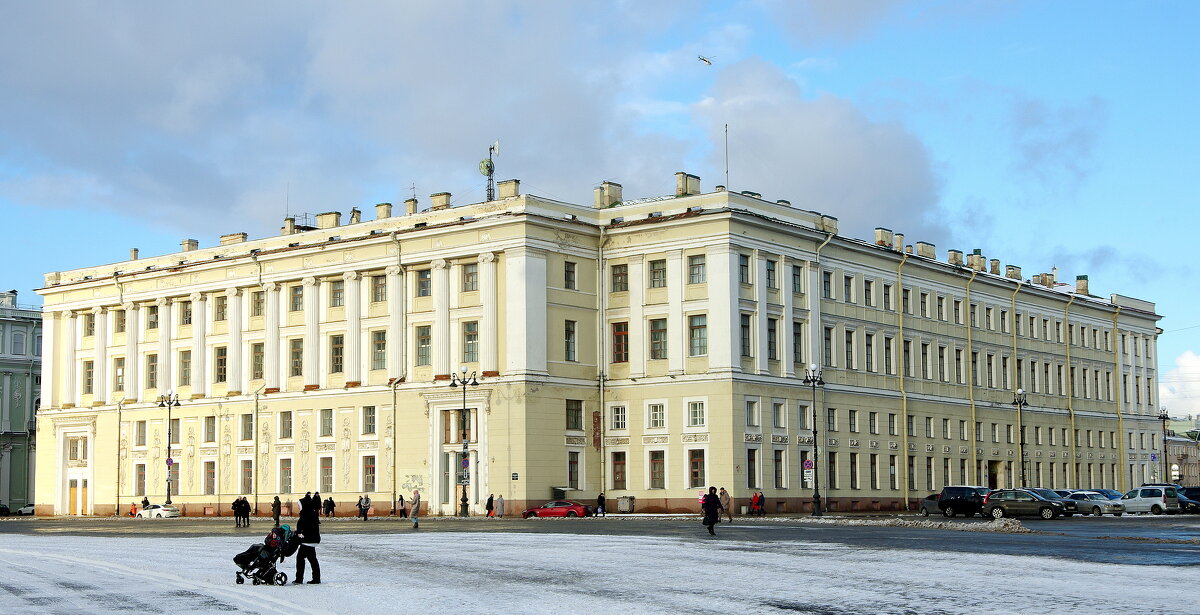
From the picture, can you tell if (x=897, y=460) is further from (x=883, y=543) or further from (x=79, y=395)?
(x=79, y=395)

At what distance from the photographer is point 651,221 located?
77062mm

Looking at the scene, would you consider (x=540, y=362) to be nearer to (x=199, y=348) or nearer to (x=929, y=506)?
(x=929, y=506)

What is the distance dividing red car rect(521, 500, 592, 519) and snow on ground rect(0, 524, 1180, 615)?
102 feet

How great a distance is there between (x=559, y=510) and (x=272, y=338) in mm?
24731

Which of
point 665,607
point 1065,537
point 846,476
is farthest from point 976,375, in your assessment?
point 665,607

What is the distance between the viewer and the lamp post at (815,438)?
Answer: 7094cm

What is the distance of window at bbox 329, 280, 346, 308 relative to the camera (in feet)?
277

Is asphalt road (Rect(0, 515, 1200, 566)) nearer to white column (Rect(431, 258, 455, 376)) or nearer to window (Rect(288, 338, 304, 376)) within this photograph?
white column (Rect(431, 258, 455, 376))

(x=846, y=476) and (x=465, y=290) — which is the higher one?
(x=465, y=290)

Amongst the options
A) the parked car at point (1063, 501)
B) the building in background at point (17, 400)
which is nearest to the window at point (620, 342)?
the parked car at point (1063, 501)

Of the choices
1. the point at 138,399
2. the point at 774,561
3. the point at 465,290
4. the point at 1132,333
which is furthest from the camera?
the point at 1132,333

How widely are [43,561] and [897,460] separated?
5796cm

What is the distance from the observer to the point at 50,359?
9988cm

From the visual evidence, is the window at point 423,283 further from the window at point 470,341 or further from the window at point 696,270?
the window at point 696,270
